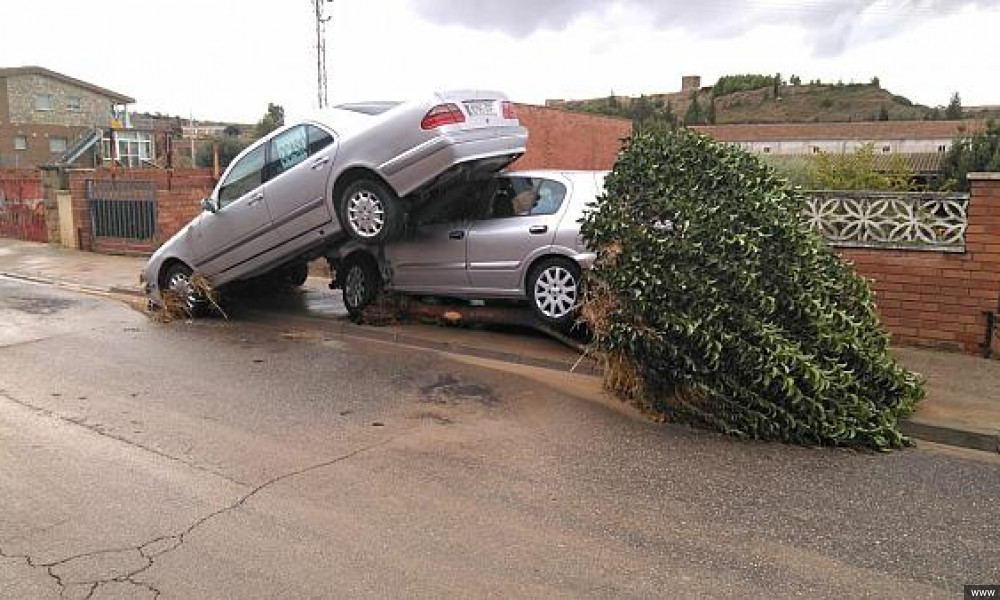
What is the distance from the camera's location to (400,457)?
5238 mm

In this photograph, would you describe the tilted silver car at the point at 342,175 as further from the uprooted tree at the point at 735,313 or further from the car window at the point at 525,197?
the uprooted tree at the point at 735,313

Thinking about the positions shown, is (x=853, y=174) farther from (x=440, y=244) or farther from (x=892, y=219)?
(x=440, y=244)

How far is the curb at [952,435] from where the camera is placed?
18.1 ft

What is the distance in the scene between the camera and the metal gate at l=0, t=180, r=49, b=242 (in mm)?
21000

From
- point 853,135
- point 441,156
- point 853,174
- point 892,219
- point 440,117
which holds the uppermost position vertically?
point 853,135

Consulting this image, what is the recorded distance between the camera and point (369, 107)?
8766 mm

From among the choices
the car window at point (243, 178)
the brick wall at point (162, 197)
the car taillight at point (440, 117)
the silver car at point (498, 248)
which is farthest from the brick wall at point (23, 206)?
the car taillight at point (440, 117)

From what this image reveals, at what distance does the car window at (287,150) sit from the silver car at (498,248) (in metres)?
1.18

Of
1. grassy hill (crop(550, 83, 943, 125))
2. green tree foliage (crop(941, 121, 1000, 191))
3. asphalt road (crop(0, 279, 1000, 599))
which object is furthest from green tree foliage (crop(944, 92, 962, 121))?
asphalt road (crop(0, 279, 1000, 599))

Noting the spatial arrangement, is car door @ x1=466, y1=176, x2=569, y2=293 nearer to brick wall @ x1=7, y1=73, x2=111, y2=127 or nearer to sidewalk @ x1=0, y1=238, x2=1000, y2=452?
sidewalk @ x1=0, y1=238, x2=1000, y2=452

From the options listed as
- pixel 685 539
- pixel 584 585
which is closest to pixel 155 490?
pixel 584 585

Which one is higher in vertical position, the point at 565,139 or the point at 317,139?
the point at 565,139

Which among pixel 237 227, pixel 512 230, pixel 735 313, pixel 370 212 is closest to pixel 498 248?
pixel 512 230

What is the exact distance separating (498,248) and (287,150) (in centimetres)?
276
